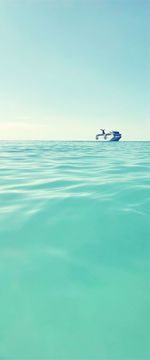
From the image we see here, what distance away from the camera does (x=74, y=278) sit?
220 centimetres

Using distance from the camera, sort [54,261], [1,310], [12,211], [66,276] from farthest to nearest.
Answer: [12,211] < [54,261] < [66,276] < [1,310]

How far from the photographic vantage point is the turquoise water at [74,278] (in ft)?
5.39

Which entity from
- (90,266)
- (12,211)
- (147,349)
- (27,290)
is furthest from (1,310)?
(12,211)

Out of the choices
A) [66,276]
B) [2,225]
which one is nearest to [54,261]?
[66,276]

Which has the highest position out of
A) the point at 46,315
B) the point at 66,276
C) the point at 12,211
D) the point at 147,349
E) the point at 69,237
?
the point at 12,211

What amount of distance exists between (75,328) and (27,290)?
551mm

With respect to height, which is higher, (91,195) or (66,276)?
(91,195)

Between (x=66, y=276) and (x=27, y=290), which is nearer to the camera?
(x=27, y=290)

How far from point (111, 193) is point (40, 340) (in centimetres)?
319

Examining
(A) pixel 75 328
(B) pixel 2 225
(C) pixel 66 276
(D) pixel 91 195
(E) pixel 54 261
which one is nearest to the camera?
(A) pixel 75 328

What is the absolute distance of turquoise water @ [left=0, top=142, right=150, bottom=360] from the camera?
1.64 m

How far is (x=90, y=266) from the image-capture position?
237cm

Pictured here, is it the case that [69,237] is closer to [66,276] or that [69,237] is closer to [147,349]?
[66,276]

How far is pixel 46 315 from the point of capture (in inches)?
72.0
